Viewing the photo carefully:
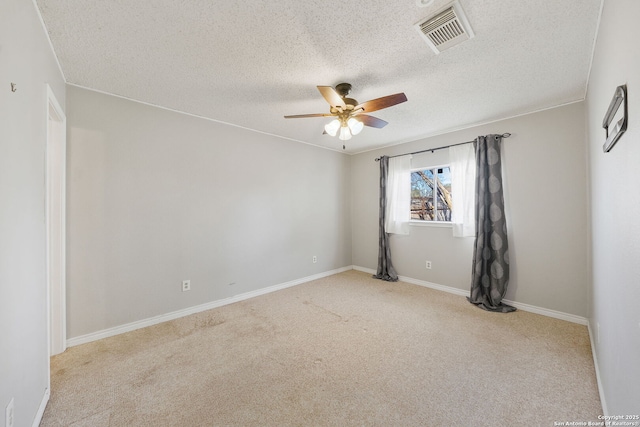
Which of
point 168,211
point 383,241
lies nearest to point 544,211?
point 383,241

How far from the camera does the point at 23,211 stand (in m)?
1.31

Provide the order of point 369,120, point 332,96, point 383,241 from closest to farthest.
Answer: point 332,96
point 369,120
point 383,241

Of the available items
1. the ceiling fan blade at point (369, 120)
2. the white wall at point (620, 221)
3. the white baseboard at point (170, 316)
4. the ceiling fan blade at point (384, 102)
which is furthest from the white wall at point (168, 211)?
the white wall at point (620, 221)

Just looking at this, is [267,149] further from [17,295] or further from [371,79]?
[17,295]

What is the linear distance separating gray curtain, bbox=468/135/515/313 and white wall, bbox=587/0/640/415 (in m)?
1.42

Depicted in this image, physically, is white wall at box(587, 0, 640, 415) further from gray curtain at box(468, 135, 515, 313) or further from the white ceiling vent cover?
gray curtain at box(468, 135, 515, 313)

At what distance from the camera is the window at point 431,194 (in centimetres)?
392

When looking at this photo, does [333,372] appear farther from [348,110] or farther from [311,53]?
[311,53]

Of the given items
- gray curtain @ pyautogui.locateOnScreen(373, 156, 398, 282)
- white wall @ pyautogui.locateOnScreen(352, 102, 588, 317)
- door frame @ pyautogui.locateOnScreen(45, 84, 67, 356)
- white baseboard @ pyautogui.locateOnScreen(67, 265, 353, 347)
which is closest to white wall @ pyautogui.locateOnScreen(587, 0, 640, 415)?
white wall @ pyautogui.locateOnScreen(352, 102, 588, 317)

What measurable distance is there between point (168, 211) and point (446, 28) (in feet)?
10.1

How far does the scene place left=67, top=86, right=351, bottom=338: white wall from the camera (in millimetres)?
2412

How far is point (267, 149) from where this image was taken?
3818mm

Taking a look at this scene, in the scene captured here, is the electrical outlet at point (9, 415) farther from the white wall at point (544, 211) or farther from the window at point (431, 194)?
the window at point (431, 194)

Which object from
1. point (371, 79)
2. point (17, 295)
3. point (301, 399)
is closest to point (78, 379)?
point (17, 295)
